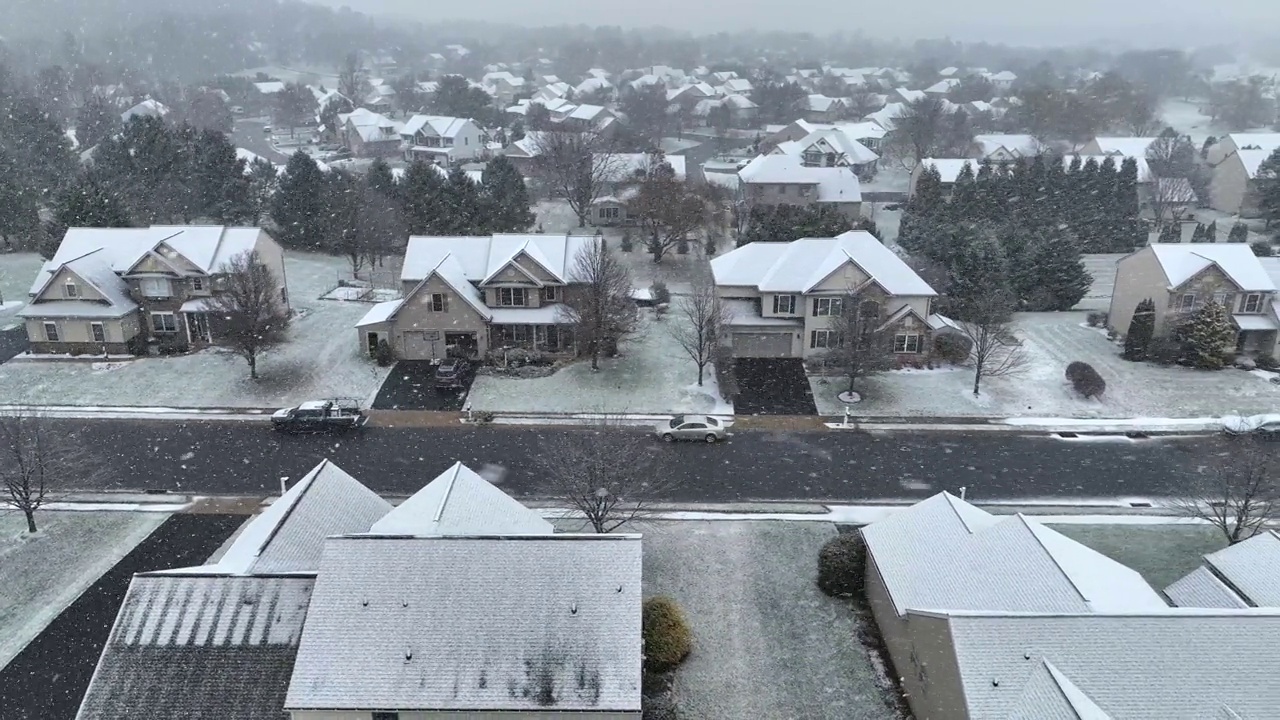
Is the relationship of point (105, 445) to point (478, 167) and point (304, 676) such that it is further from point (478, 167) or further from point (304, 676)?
point (478, 167)

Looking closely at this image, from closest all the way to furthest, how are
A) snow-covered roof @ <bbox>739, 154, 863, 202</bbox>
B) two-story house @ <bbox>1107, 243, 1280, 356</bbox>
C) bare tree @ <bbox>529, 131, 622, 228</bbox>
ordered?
two-story house @ <bbox>1107, 243, 1280, 356</bbox> < snow-covered roof @ <bbox>739, 154, 863, 202</bbox> < bare tree @ <bbox>529, 131, 622, 228</bbox>

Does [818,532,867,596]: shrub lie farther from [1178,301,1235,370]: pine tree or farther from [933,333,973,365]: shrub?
[1178,301,1235,370]: pine tree

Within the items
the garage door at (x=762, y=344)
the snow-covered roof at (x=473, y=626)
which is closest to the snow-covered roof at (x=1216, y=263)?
the garage door at (x=762, y=344)

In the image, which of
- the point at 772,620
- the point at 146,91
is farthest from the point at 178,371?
the point at 146,91

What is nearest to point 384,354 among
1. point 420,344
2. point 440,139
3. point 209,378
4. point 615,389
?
point 420,344

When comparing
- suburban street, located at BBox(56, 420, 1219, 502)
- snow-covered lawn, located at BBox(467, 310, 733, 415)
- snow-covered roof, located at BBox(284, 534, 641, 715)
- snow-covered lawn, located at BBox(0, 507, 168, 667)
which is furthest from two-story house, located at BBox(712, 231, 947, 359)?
snow-covered lawn, located at BBox(0, 507, 168, 667)

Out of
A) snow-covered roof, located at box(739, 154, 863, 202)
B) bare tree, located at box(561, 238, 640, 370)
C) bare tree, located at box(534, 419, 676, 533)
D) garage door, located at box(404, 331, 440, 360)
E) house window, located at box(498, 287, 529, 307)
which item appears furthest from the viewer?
snow-covered roof, located at box(739, 154, 863, 202)

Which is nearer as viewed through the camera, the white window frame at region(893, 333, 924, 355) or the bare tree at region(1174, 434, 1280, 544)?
the bare tree at region(1174, 434, 1280, 544)

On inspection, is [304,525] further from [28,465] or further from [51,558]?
[28,465]
